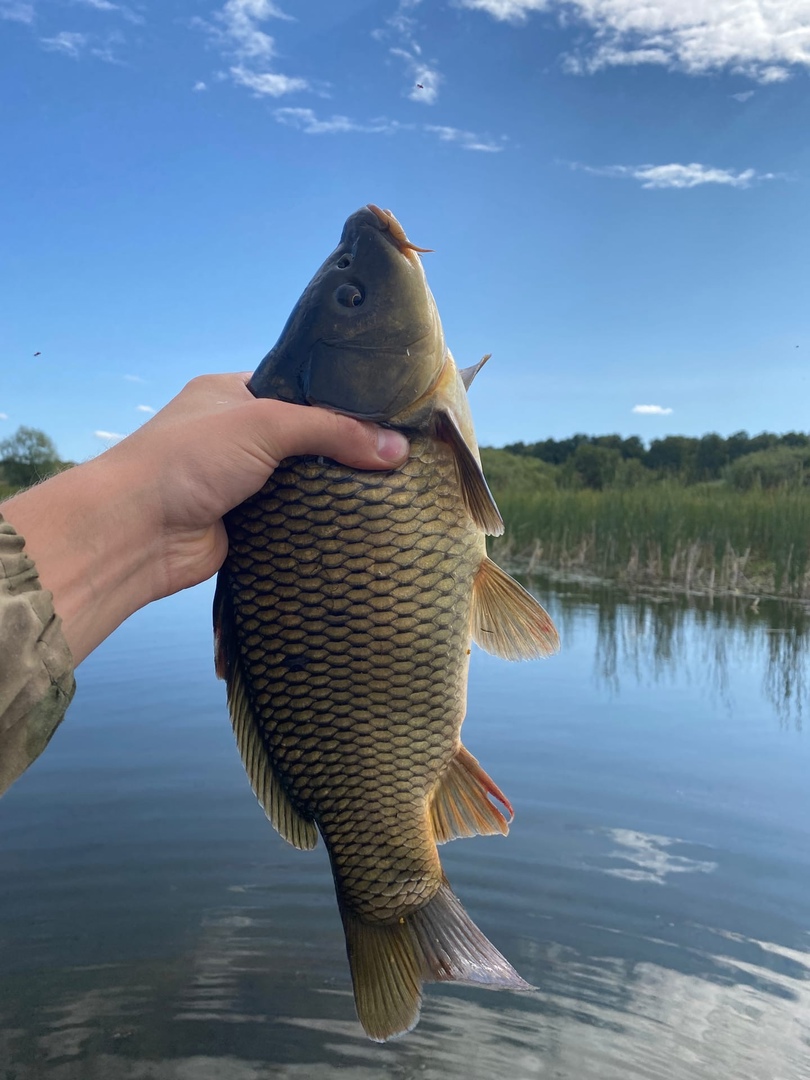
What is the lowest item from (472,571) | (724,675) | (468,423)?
(724,675)

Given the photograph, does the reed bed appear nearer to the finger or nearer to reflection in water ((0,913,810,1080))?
reflection in water ((0,913,810,1080))

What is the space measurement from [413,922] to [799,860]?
9.27ft

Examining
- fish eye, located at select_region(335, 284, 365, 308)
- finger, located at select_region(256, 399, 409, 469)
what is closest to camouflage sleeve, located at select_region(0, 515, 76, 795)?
finger, located at select_region(256, 399, 409, 469)

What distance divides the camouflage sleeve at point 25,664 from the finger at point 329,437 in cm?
51

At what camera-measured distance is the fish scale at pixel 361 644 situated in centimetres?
164

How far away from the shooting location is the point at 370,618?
1636mm

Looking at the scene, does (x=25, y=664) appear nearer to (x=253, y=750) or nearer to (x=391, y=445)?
(x=253, y=750)

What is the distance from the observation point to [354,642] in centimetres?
164

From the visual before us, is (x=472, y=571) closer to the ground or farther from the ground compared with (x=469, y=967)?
farther from the ground

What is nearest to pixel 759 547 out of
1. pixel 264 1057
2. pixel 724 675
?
pixel 724 675

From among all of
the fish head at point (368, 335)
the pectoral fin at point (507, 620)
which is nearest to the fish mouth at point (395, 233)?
the fish head at point (368, 335)

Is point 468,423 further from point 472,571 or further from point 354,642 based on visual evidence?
point 354,642

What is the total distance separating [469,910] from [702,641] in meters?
5.84

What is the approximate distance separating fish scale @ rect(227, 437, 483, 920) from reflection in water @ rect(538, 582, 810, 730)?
4.95 meters
